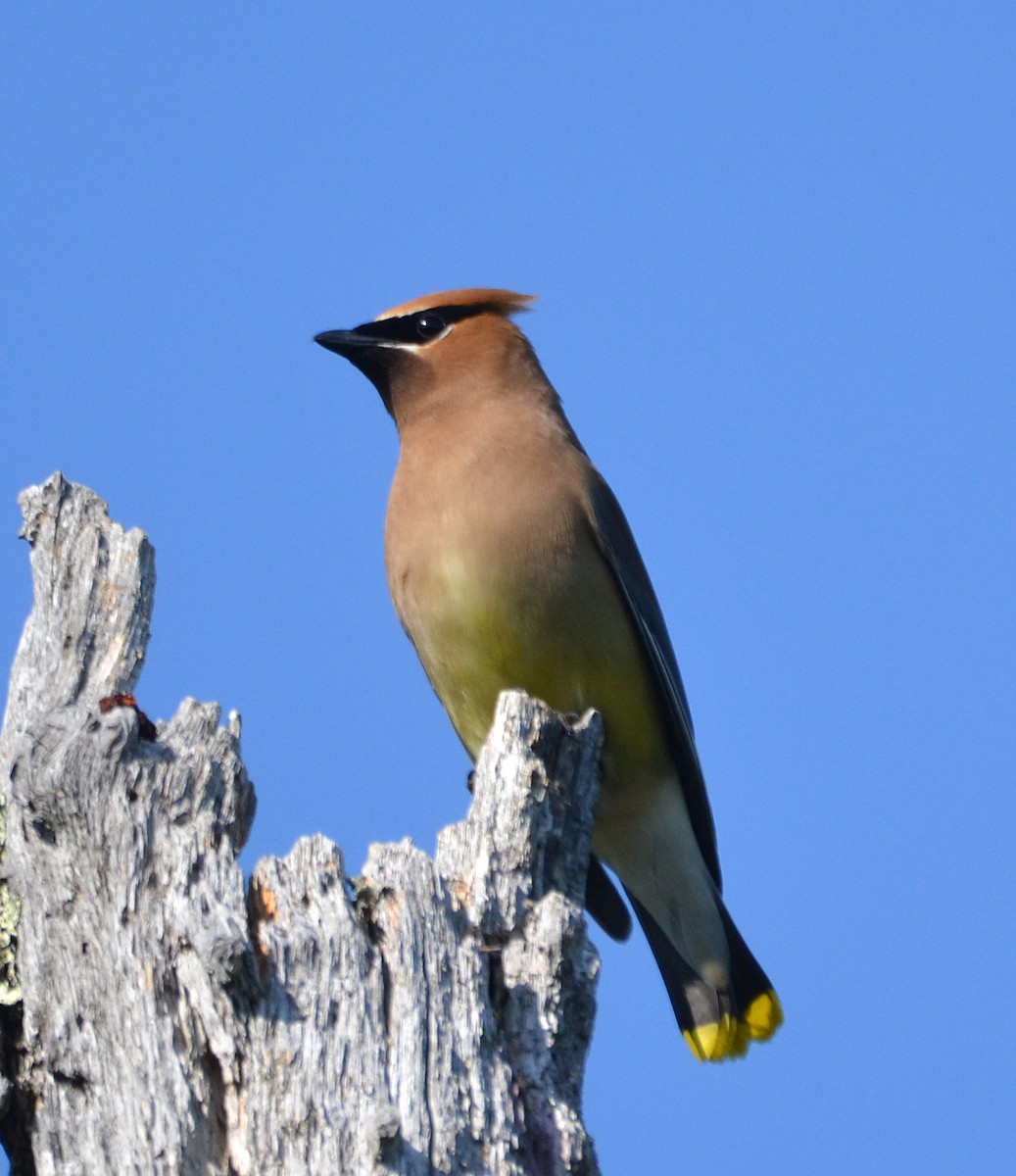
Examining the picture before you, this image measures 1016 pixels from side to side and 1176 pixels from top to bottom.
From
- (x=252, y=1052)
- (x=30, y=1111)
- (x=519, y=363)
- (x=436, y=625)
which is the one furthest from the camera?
(x=519, y=363)

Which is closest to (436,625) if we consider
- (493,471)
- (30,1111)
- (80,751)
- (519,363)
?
(493,471)

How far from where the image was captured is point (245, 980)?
2.91 m

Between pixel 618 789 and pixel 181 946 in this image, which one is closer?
pixel 181 946

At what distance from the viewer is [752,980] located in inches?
207

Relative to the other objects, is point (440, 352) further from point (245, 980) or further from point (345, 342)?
point (245, 980)

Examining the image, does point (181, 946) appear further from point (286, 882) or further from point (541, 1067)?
point (541, 1067)

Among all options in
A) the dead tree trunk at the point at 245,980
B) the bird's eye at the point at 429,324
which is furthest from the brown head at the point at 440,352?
the dead tree trunk at the point at 245,980

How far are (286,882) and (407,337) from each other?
9.87 ft

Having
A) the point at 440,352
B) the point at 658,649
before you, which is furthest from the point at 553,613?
the point at 440,352

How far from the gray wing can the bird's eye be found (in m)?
0.84

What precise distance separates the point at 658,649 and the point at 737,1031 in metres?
1.17

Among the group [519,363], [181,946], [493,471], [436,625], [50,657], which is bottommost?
[181,946]

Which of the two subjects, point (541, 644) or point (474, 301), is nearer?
point (541, 644)

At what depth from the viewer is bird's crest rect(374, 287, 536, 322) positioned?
5.85 metres
